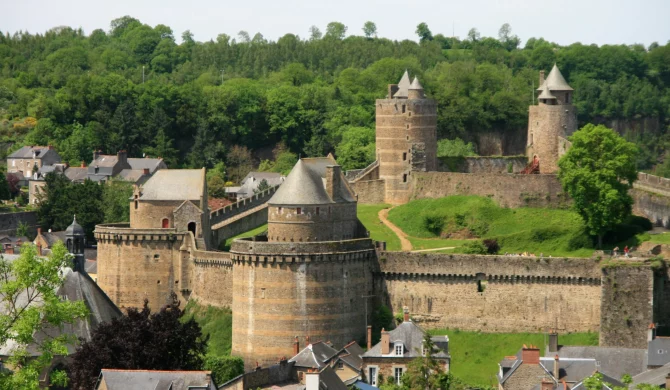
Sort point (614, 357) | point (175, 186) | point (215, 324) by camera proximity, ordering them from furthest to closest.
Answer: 1. point (175, 186)
2. point (215, 324)
3. point (614, 357)

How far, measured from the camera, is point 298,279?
259ft

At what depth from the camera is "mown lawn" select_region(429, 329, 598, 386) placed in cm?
7656

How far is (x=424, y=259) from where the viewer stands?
81125mm

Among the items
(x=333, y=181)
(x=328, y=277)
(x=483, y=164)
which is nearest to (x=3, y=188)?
(x=483, y=164)

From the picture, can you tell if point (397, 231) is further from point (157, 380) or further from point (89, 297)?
point (157, 380)

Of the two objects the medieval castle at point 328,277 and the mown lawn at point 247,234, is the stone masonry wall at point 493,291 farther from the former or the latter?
the mown lawn at point 247,234

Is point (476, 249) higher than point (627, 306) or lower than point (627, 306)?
higher

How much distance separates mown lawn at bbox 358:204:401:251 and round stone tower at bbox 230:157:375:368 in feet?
18.0

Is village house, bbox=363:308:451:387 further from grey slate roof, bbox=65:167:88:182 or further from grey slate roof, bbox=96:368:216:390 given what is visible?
grey slate roof, bbox=65:167:88:182

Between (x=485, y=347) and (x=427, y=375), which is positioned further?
(x=485, y=347)

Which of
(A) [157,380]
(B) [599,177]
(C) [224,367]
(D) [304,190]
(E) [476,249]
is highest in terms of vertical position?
(B) [599,177]

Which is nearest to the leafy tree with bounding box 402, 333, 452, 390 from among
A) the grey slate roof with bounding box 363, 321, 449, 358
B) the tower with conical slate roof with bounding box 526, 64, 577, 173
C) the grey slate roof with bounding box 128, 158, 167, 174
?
the grey slate roof with bounding box 363, 321, 449, 358

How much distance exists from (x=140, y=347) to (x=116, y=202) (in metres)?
37.4

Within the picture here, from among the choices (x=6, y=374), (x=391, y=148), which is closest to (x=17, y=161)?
(x=391, y=148)
